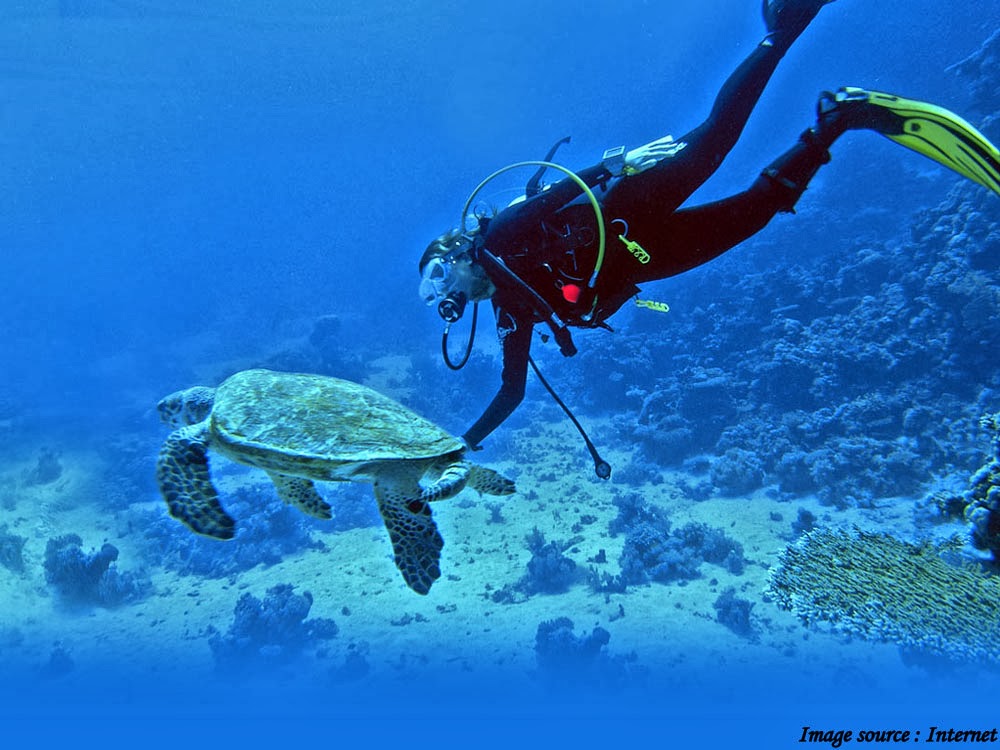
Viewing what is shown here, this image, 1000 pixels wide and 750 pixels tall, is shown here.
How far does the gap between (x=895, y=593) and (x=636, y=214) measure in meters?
4.18

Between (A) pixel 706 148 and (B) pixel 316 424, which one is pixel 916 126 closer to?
Answer: (A) pixel 706 148

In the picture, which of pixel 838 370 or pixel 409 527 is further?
pixel 838 370

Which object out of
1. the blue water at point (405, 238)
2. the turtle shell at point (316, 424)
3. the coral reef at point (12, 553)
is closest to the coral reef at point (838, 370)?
the blue water at point (405, 238)

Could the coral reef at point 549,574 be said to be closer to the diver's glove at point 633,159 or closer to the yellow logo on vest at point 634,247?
the yellow logo on vest at point 634,247

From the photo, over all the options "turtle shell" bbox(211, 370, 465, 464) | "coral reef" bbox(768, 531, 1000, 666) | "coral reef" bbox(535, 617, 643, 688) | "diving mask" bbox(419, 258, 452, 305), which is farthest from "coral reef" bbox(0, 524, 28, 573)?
"coral reef" bbox(768, 531, 1000, 666)

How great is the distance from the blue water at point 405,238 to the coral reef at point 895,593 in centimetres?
142

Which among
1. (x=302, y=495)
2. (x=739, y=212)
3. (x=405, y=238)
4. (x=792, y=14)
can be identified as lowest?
(x=302, y=495)

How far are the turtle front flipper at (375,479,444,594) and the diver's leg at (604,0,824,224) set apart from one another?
257 centimetres

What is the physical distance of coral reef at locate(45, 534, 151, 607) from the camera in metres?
8.02

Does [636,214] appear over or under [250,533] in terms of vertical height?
over

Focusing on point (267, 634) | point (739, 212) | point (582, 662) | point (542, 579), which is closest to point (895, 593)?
point (582, 662)

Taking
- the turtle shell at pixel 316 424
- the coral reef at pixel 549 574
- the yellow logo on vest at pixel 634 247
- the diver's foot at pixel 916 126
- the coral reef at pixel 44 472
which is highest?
the coral reef at pixel 44 472

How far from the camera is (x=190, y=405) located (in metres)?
3.72

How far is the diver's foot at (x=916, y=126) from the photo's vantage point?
11.7 ft
